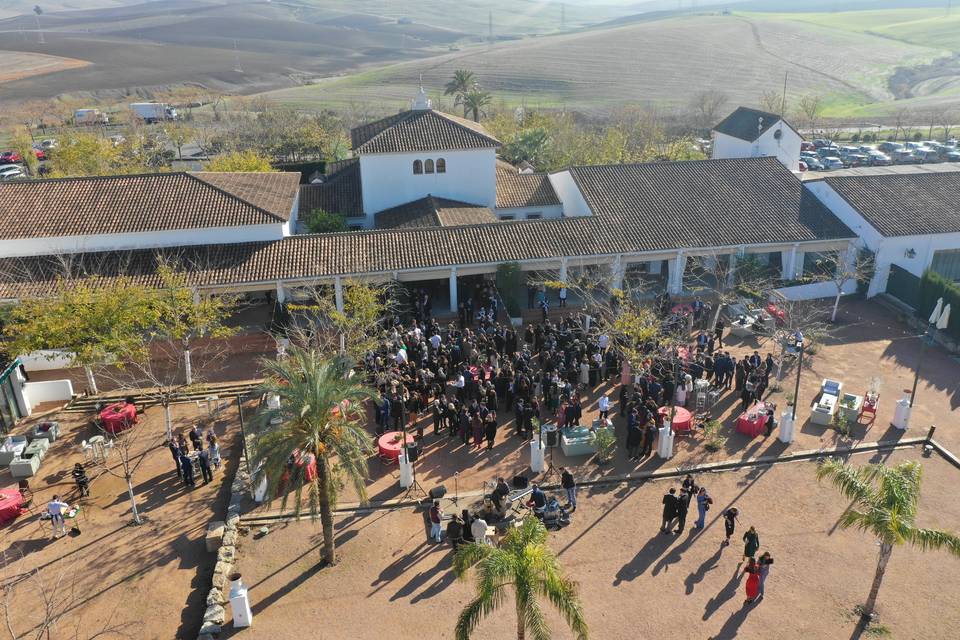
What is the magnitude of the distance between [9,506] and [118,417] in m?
4.20

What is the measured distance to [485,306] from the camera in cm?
2964

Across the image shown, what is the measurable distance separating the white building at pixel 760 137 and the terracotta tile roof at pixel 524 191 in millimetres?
14538

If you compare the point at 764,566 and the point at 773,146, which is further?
the point at 773,146

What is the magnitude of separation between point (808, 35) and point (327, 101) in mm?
108590

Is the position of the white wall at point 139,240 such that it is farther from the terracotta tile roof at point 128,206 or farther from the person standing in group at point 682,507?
the person standing in group at point 682,507

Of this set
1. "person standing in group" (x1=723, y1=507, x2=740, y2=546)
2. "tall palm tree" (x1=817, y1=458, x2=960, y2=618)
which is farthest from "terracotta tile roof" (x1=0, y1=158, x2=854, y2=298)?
"tall palm tree" (x1=817, y1=458, x2=960, y2=618)

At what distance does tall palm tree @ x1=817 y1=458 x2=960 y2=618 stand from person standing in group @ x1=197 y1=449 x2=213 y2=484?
15.3m

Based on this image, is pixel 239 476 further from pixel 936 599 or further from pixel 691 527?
pixel 936 599

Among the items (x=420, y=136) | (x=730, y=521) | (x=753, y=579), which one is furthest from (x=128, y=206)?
(x=753, y=579)

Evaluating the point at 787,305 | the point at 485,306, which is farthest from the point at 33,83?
the point at 787,305

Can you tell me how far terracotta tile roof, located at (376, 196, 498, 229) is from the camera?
1331 inches

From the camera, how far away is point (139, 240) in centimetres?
2873

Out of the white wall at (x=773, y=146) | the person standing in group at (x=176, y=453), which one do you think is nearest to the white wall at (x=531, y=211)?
the white wall at (x=773, y=146)

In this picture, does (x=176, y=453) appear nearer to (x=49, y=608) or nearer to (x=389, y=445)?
(x=49, y=608)
